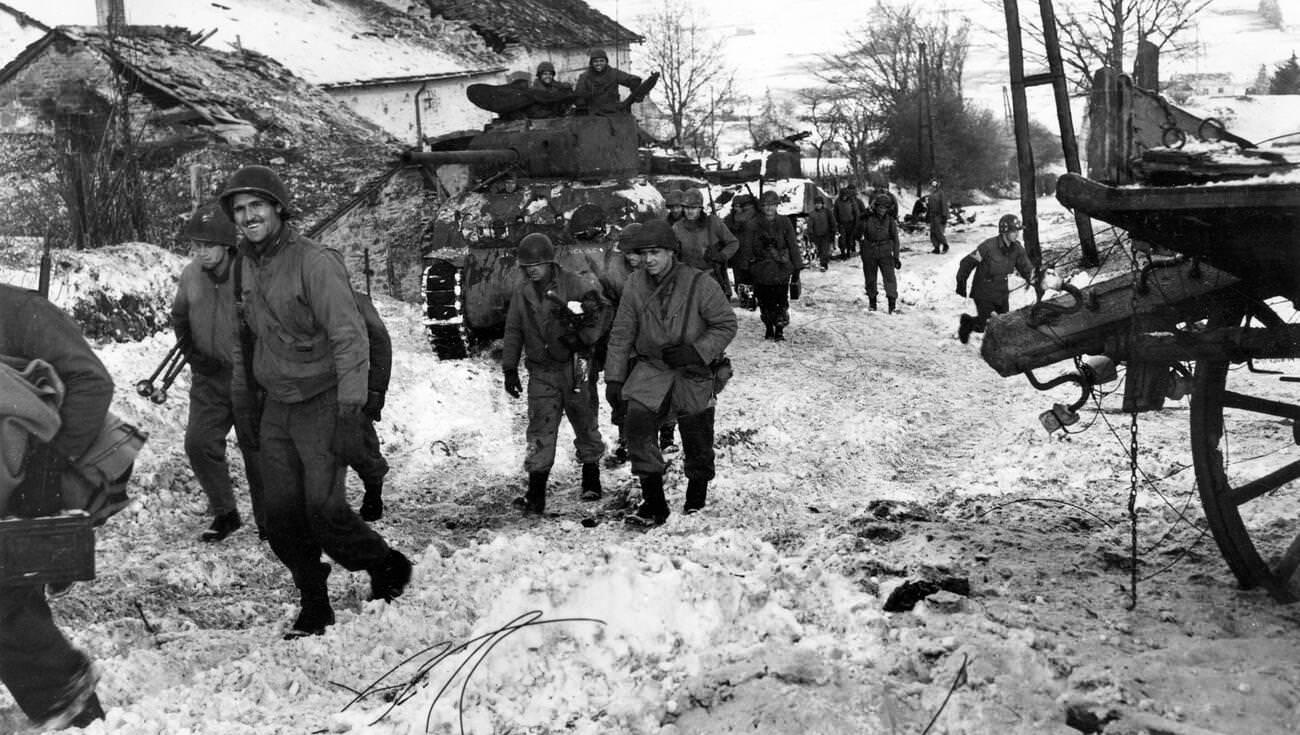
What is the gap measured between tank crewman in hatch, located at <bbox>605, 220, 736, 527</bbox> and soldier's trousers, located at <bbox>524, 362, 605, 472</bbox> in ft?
2.55

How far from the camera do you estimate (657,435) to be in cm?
705

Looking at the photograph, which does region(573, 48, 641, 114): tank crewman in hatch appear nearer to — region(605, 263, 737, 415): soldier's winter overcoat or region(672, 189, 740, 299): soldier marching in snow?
region(672, 189, 740, 299): soldier marching in snow

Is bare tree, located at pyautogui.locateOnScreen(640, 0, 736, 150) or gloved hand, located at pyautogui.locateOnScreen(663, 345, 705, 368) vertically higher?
bare tree, located at pyautogui.locateOnScreen(640, 0, 736, 150)

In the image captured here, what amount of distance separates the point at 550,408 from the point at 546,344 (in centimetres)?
40

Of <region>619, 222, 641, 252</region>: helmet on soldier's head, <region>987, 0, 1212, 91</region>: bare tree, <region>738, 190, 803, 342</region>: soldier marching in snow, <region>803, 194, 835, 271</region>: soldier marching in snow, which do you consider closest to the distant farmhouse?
<region>803, 194, 835, 271</region>: soldier marching in snow

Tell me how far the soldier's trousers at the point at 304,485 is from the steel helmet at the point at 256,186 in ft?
2.70

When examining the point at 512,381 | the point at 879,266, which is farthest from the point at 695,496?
the point at 879,266

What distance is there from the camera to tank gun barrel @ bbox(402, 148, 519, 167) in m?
12.9

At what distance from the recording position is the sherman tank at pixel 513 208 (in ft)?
39.6

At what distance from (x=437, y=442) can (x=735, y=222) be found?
244 inches

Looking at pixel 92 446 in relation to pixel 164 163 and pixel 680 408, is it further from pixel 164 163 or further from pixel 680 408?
pixel 164 163

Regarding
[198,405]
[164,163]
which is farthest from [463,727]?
[164,163]

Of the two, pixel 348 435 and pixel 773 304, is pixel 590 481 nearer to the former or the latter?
pixel 348 435

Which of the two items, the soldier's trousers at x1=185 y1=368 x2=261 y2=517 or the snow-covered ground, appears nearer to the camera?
the snow-covered ground
